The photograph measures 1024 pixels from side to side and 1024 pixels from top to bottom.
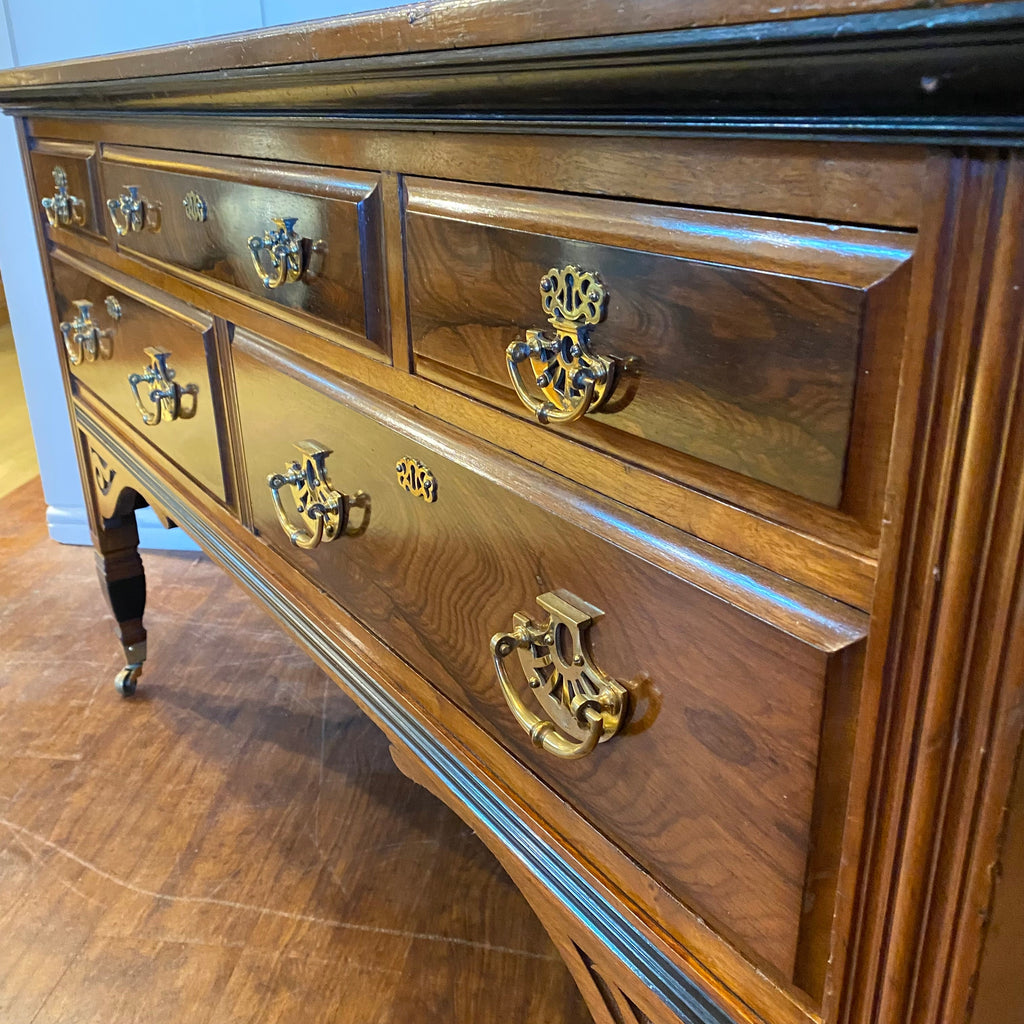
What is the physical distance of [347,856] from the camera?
1076mm

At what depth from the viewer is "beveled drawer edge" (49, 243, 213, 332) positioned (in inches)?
31.3

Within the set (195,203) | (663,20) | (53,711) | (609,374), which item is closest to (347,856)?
(53,711)

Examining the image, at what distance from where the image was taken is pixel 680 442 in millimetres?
387

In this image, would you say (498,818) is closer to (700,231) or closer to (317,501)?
(317,501)

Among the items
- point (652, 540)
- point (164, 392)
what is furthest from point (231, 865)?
point (652, 540)

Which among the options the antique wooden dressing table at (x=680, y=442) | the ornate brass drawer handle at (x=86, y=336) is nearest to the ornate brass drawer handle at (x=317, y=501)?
the antique wooden dressing table at (x=680, y=442)

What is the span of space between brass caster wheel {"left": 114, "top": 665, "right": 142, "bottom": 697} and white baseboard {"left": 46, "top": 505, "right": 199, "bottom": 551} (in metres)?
0.50

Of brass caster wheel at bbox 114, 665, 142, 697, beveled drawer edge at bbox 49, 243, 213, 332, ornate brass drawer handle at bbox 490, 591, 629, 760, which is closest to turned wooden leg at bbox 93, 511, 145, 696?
brass caster wheel at bbox 114, 665, 142, 697

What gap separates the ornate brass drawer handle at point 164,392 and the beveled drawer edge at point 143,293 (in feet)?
0.15

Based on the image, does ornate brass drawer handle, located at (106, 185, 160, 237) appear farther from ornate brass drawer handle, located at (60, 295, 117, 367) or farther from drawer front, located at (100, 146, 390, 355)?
ornate brass drawer handle, located at (60, 295, 117, 367)

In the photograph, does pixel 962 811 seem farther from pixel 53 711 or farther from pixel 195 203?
pixel 53 711

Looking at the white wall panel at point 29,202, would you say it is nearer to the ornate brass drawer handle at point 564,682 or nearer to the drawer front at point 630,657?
the drawer front at point 630,657

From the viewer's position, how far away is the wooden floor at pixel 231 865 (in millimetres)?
906

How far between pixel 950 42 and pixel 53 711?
1.40m
